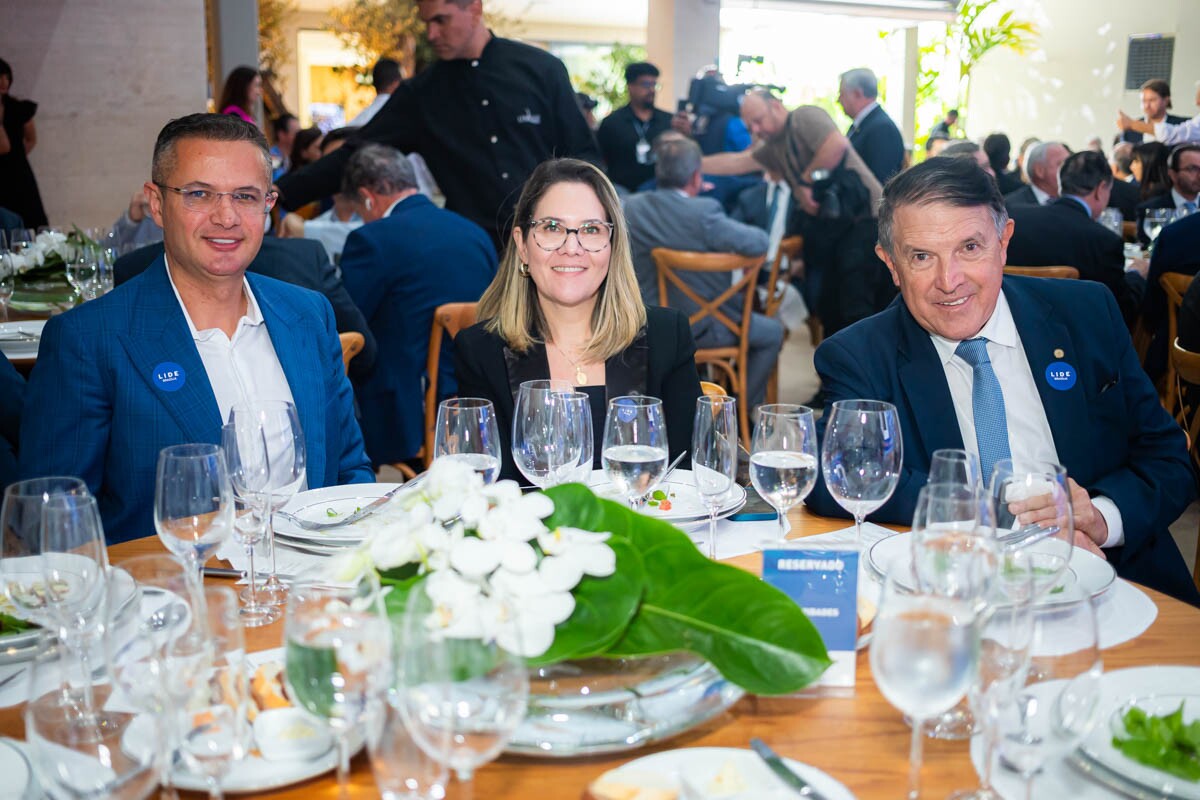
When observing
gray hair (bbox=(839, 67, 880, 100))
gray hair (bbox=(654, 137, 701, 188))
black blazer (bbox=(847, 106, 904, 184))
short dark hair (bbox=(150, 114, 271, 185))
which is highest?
gray hair (bbox=(839, 67, 880, 100))

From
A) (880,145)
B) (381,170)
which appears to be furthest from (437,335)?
(880,145)

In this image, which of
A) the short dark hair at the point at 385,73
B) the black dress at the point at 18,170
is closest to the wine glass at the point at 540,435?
the black dress at the point at 18,170

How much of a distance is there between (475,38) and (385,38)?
17.0 ft

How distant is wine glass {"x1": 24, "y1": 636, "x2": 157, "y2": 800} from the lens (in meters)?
0.85

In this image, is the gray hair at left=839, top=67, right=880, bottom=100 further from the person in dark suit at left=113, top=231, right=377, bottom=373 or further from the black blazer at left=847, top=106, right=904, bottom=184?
the person in dark suit at left=113, top=231, right=377, bottom=373

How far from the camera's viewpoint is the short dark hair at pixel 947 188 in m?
2.06

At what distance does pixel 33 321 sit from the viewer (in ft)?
11.8

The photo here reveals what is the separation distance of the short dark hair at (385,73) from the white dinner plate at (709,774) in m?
6.95

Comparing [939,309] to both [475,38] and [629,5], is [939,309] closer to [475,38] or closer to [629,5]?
[475,38]

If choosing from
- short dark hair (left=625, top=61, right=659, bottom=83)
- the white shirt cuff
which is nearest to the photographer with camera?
short dark hair (left=625, top=61, right=659, bottom=83)

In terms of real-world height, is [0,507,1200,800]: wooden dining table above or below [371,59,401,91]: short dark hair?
below

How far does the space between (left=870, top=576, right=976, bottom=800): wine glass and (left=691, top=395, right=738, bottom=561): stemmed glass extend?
0.58m

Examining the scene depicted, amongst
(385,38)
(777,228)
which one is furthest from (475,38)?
(385,38)

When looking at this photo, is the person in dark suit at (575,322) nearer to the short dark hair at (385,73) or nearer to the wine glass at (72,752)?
the wine glass at (72,752)
